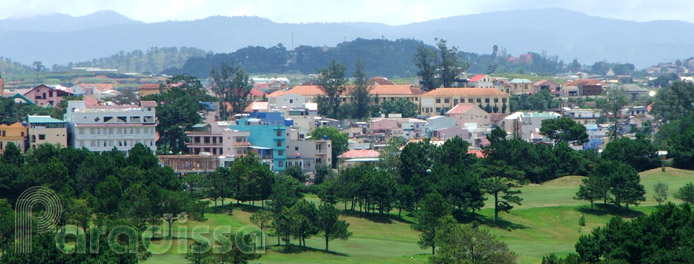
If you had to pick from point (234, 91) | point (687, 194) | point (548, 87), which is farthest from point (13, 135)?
point (548, 87)

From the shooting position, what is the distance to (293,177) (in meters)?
82.2

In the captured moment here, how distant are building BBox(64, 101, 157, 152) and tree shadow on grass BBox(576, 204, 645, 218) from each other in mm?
31536

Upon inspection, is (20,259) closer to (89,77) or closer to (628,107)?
(628,107)

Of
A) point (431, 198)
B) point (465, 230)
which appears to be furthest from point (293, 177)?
point (465, 230)

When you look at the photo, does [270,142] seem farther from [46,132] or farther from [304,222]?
[304,222]

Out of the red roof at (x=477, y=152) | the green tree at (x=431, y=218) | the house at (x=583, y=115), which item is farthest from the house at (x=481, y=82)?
the green tree at (x=431, y=218)

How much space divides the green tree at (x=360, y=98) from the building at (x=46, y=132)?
43014 millimetres

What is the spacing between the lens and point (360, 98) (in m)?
123

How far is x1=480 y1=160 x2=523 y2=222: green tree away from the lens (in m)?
71.6

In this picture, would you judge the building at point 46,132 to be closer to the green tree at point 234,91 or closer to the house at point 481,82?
the green tree at point 234,91

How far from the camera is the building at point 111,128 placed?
276 ft

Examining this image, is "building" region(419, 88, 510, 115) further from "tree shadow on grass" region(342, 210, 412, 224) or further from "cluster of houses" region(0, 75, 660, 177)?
"tree shadow on grass" region(342, 210, 412, 224)

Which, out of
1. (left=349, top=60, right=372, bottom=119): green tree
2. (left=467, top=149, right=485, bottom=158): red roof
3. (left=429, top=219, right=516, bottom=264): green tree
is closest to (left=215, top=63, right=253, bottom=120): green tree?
(left=349, top=60, right=372, bottom=119): green tree

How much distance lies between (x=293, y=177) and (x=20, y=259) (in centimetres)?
3911
